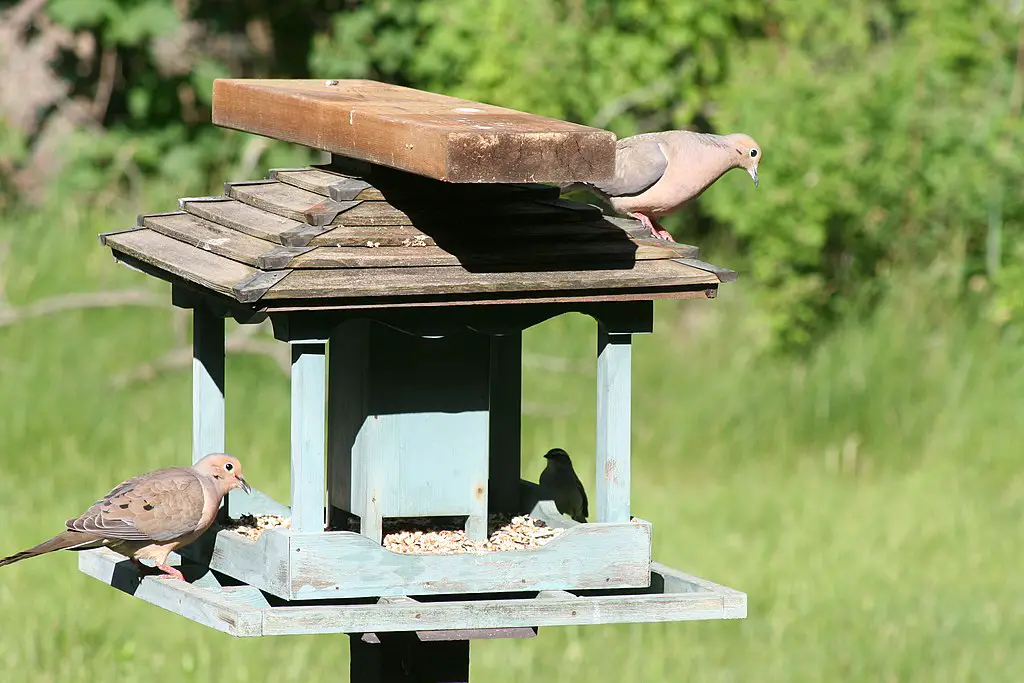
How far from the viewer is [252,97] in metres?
4.29

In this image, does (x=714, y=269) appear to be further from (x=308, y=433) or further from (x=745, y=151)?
(x=745, y=151)

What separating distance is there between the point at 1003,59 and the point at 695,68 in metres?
1.95

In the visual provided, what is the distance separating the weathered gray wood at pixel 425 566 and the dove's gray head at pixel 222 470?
7.2 inches

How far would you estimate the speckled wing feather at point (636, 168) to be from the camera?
178 inches

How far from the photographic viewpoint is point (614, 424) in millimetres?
3932

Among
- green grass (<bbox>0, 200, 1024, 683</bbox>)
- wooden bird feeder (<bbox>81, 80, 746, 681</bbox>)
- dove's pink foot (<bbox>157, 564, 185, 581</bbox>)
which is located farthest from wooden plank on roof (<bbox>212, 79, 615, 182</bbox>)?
green grass (<bbox>0, 200, 1024, 683</bbox>)

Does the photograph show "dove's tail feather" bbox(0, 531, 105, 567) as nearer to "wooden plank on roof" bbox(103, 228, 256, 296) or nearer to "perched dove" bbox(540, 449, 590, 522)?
"wooden plank on roof" bbox(103, 228, 256, 296)

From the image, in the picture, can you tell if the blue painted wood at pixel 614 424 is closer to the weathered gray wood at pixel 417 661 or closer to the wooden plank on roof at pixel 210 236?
the weathered gray wood at pixel 417 661

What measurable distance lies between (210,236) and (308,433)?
0.55m

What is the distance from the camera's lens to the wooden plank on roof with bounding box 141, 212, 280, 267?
367 centimetres

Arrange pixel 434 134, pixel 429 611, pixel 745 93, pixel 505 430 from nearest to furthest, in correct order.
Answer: pixel 434 134, pixel 429 611, pixel 505 430, pixel 745 93

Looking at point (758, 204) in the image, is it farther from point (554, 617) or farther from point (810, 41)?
point (554, 617)

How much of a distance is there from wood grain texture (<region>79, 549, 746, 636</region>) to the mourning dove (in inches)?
6.2

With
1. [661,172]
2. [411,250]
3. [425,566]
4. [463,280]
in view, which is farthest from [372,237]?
[661,172]
